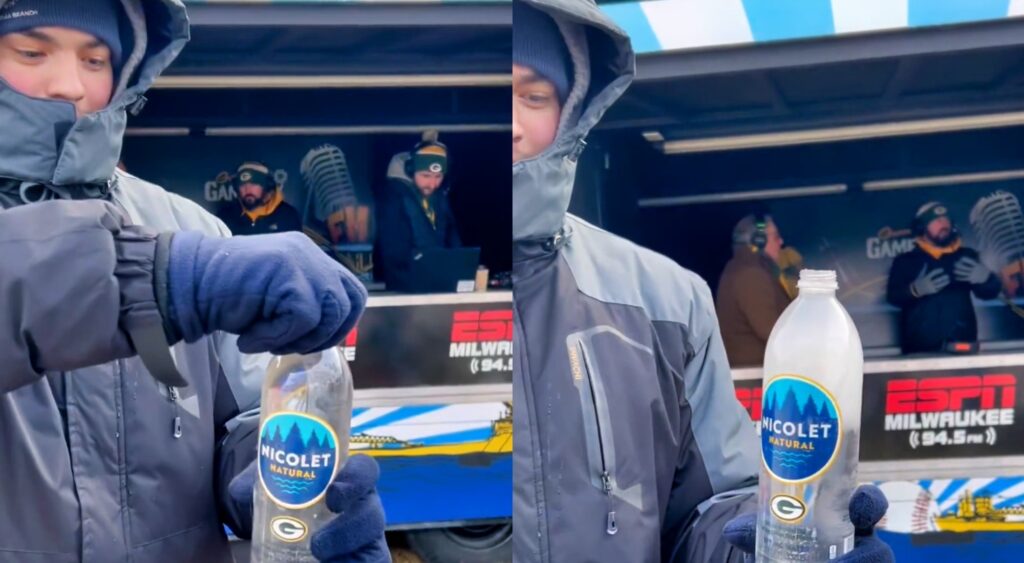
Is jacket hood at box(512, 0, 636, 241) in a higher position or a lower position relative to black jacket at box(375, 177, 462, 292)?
higher

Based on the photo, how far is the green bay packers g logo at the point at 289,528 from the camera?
1227 mm

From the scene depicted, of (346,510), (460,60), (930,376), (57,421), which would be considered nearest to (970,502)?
(930,376)

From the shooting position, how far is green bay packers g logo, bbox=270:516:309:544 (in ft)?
4.02

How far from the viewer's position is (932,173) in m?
1.59

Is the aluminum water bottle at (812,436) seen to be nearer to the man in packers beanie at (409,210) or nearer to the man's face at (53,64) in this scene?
the man in packers beanie at (409,210)

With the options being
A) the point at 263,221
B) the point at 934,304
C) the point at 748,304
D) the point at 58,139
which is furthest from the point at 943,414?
the point at 58,139

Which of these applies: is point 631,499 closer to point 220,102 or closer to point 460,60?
point 460,60

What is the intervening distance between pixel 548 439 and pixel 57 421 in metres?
0.81

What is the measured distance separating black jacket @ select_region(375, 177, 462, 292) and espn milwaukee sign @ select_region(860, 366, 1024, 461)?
962 mm

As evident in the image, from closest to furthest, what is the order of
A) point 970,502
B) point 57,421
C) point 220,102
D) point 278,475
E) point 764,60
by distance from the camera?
point 278,475 → point 57,421 → point 764,60 → point 970,502 → point 220,102

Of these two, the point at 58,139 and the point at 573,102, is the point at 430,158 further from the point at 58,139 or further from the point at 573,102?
the point at 58,139

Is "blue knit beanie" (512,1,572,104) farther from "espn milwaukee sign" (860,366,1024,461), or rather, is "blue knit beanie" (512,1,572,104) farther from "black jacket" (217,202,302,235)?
"espn milwaukee sign" (860,366,1024,461)

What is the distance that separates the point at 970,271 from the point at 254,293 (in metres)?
1.24

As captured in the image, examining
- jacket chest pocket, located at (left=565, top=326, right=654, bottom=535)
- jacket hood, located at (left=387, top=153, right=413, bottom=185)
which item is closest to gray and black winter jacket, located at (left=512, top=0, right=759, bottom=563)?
jacket chest pocket, located at (left=565, top=326, right=654, bottom=535)
